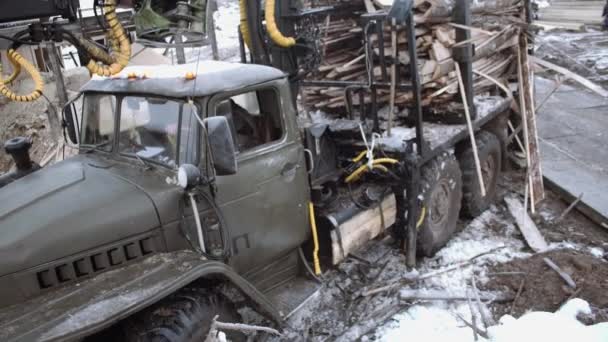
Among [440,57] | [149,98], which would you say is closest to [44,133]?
[149,98]

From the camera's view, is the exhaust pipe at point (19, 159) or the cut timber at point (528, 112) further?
the cut timber at point (528, 112)

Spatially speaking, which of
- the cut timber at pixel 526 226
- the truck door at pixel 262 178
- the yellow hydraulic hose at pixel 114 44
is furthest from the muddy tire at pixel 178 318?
the cut timber at pixel 526 226

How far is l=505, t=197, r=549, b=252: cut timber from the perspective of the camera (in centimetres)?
592

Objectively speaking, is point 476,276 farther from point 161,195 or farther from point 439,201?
point 161,195

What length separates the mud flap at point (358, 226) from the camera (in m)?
4.80

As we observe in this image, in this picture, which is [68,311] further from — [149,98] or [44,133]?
[44,133]

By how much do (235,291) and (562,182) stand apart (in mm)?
5517

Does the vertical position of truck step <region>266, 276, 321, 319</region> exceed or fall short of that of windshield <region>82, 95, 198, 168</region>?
it falls short

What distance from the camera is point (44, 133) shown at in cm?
984

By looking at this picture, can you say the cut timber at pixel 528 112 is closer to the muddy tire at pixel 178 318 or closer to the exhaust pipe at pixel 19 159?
the muddy tire at pixel 178 318

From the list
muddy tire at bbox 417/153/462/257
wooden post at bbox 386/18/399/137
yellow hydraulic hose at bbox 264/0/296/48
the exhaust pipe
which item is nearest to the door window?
yellow hydraulic hose at bbox 264/0/296/48

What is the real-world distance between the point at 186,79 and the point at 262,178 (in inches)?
37.8

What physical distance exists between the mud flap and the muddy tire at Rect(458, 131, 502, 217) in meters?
1.52

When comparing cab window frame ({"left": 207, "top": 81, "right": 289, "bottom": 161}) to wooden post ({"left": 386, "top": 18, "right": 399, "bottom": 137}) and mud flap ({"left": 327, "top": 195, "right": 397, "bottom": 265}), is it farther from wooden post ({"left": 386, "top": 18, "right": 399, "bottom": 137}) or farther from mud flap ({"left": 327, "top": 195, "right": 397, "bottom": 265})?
wooden post ({"left": 386, "top": 18, "right": 399, "bottom": 137})
